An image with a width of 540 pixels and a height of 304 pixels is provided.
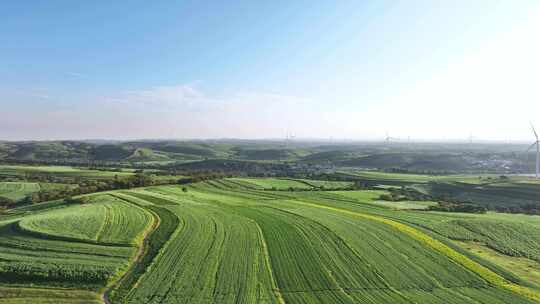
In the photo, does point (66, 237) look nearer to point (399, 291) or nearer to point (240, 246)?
point (240, 246)

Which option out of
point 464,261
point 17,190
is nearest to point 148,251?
point 464,261

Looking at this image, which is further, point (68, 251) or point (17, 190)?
point (17, 190)

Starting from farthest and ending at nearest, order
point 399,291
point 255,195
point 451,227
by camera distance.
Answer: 1. point 255,195
2. point 451,227
3. point 399,291

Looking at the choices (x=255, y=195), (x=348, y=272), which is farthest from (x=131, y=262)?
(x=255, y=195)

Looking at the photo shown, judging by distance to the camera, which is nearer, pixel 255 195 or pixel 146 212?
pixel 146 212

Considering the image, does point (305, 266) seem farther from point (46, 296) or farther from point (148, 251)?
point (46, 296)

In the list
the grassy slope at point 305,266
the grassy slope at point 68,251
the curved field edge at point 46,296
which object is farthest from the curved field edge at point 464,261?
the curved field edge at point 46,296
